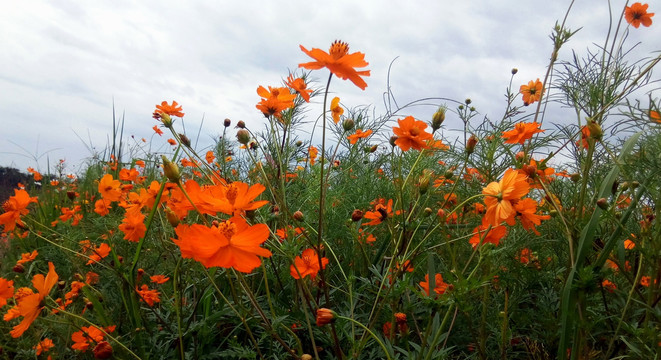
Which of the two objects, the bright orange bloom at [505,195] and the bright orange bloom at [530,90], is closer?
the bright orange bloom at [505,195]

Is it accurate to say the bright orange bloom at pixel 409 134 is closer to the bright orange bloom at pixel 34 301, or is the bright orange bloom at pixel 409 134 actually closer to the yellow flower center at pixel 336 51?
the yellow flower center at pixel 336 51

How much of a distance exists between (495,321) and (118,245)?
141cm

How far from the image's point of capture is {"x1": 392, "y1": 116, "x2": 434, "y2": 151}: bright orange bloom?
1.09 meters

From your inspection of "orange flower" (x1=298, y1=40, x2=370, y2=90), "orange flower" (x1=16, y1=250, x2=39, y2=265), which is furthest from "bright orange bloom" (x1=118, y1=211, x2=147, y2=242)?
"orange flower" (x1=16, y1=250, x2=39, y2=265)

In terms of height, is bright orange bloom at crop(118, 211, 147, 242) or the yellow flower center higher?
the yellow flower center

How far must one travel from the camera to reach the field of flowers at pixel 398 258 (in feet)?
2.68

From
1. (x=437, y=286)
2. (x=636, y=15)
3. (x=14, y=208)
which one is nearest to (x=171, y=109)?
(x=14, y=208)

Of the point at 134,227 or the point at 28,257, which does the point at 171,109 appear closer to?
the point at 134,227

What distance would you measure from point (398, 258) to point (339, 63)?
517 millimetres

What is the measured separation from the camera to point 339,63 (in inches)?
35.7

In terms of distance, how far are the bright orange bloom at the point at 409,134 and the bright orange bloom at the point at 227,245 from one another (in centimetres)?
52

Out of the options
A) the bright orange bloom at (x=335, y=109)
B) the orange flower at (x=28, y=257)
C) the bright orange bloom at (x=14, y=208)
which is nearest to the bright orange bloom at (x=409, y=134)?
the bright orange bloom at (x=335, y=109)

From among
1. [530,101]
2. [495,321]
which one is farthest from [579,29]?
[495,321]

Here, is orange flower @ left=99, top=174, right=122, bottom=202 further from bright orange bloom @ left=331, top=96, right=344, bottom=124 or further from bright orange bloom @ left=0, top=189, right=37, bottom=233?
bright orange bloom @ left=331, top=96, right=344, bottom=124
